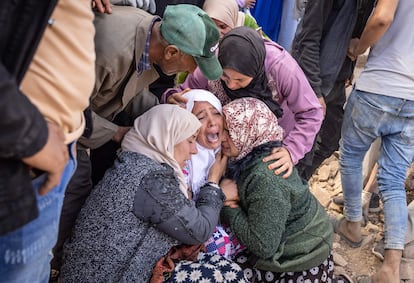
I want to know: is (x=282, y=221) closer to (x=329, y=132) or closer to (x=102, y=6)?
(x=102, y=6)

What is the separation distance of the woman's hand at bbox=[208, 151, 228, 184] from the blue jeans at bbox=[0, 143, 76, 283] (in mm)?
1058

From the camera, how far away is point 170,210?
1733mm

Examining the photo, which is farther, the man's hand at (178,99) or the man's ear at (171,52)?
the man's hand at (178,99)

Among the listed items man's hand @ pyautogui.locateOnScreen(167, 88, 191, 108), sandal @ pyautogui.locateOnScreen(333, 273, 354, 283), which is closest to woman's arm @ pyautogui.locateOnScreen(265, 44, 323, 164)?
man's hand @ pyautogui.locateOnScreen(167, 88, 191, 108)

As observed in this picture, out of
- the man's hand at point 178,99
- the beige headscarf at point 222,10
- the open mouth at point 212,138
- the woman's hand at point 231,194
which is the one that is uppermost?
the beige headscarf at point 222,10

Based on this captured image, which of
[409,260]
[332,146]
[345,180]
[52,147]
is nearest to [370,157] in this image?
[332,146]

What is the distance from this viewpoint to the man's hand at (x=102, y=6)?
65.7 inches

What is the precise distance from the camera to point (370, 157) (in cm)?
367

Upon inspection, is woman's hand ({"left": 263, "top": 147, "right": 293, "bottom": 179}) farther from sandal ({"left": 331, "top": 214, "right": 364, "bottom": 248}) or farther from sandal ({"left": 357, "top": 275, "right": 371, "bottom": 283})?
sandal ({"left": 331, "top": 214, "right": 364, "bottom": 248})

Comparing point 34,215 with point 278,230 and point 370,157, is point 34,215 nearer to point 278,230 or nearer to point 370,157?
point 278,230

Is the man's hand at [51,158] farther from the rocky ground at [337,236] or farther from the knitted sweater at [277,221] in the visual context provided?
the rocky ground at [337,236]

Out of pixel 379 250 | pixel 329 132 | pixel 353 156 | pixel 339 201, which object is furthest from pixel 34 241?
pixel 339 201

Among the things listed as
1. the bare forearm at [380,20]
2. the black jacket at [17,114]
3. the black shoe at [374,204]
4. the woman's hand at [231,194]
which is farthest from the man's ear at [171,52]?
the black shoe at [374,204]

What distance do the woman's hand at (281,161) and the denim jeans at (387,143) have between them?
0.72 metres
